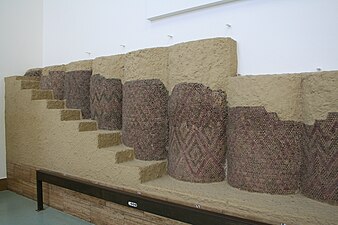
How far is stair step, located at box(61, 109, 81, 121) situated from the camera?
3271mm

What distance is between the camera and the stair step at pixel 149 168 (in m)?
2.53

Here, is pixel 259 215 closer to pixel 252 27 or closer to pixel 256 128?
pixel 256 128

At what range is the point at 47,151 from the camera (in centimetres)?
343

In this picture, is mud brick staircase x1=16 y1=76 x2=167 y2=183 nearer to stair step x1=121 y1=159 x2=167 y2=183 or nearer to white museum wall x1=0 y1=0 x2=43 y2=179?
stair step x1=121 y1=159 x2=167 y2=183

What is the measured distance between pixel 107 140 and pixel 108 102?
448 mm

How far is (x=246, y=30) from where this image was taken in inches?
95.2

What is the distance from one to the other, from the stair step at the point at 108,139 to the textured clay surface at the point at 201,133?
845 mm

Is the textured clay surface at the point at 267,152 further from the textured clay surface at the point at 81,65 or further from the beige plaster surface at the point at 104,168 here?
the textured clay surface at the point at 81,65

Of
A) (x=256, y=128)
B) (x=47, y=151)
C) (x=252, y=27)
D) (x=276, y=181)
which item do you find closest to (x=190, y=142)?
(x=256, y=128)

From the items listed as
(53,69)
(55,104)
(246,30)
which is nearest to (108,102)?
(55,104)

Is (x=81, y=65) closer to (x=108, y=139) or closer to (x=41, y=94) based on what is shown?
(x=41, y=94)

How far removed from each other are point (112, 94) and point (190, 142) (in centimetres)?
115

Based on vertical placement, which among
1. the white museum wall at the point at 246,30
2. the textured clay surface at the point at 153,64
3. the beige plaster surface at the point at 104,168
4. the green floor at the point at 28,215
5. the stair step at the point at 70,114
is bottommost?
the green floor at the point at 28,215

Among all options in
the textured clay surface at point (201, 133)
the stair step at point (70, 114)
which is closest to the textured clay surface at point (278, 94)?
the textured clay surface at point (201, 133)
